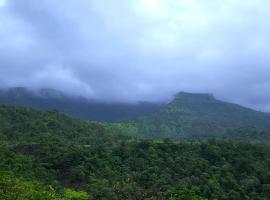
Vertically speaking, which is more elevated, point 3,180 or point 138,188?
point 3,180

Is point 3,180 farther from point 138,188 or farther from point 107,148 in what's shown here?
point 107,148

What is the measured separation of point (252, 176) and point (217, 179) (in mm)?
8825

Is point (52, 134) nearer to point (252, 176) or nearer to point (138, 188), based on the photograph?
point (138, 188)

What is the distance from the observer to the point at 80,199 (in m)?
82.2

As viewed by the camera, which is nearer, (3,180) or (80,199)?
(3,180)

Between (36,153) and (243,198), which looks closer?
(243,198)

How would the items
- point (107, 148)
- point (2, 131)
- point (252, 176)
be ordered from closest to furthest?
point (252, 176), point (107, 148), point (2, 131)

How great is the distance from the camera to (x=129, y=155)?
438 feet

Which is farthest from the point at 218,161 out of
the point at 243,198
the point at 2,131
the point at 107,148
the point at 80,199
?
the point at 2,131

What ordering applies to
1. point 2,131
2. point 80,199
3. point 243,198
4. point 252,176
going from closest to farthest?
point 80,199
point 243,198
point 252,176
point 2,131

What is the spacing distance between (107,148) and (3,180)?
252 feet

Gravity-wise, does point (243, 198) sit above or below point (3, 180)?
below

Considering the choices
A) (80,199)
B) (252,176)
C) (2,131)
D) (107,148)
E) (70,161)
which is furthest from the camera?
(2,131)

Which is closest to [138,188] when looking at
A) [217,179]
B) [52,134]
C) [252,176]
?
[217,179]
